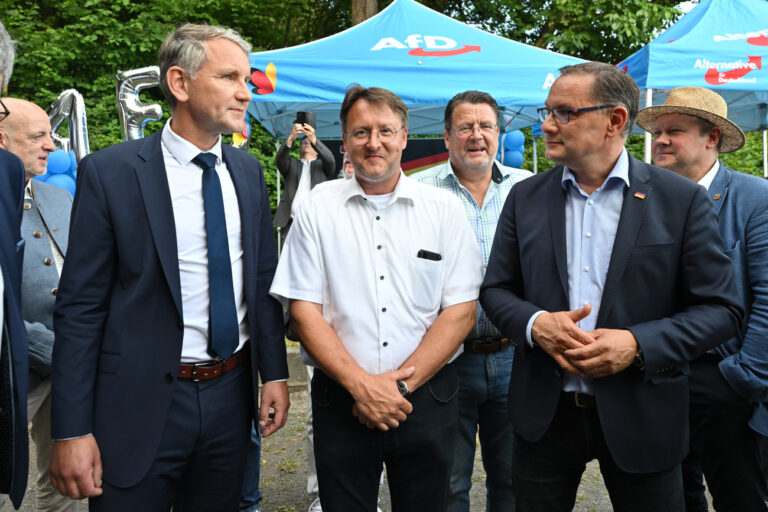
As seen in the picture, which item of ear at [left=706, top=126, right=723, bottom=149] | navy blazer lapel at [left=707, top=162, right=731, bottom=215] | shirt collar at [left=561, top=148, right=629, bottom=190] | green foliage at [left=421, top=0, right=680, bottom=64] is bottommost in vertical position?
navy blazer lapel at [left=707, top=162, right=731, bottom=215]

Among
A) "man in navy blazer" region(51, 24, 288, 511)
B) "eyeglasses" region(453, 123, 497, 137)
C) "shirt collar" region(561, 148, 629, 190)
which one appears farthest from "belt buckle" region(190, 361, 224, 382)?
"eyeglasses" region(453, 123, 497, 137)

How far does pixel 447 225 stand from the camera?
7.70 ft

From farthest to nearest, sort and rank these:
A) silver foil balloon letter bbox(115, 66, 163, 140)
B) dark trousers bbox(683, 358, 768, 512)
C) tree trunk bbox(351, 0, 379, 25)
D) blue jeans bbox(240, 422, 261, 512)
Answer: tree trunk bbox(351, 0, 379, 25)
silver foil balloon letter bbox(115, 66, 163, 140)
blue jeans bbox(240, 422, 261, 512)
dark trousers bbox(683, 358, 768, 512)

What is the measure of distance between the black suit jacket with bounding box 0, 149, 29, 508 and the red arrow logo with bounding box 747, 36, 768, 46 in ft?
22.7

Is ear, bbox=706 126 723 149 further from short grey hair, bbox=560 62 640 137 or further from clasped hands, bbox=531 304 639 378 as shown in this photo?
clasped hands, bbox=531 304 639 378

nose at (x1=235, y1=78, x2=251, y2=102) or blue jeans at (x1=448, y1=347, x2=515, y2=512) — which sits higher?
nose at (x1=235, y1=78, x2=251, y2=102)

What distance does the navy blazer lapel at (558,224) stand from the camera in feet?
6.80

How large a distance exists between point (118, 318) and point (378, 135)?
1.06m

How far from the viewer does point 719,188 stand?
251 centimetres

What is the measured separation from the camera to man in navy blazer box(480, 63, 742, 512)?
→ 1.93m

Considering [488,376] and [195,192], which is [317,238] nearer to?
[195,192]

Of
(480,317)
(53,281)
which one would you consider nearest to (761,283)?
(480,317)

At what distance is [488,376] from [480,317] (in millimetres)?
269

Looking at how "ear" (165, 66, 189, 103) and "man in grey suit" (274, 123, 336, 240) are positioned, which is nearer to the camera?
"ear" (165, 66, 189, 103)
